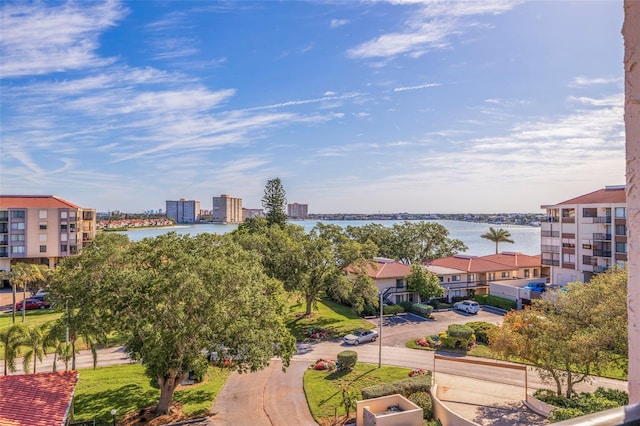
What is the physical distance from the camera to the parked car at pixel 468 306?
126 ft

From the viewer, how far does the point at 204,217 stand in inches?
7677

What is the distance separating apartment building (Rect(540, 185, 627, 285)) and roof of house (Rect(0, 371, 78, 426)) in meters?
39.2

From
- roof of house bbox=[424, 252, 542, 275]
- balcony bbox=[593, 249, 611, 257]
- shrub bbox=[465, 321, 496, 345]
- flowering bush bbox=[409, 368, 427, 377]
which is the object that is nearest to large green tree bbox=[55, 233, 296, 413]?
flowering bush bbox=[409, 368, 427, 377]

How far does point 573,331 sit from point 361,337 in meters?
14.9

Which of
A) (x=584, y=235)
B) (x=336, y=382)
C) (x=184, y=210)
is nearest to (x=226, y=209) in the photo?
(x=184, y=210)

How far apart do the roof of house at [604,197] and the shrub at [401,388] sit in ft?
90.4

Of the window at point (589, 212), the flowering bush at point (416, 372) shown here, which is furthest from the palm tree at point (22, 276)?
the window at point (589, 212)

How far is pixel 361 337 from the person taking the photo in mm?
30188

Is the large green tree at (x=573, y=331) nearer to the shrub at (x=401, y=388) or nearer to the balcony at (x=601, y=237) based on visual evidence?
the shrub at (x=401, y=388)

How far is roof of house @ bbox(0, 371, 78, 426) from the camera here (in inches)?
535

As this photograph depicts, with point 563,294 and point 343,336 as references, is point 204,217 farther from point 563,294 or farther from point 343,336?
point 563,294

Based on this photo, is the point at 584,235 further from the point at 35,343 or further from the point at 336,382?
the point at 35,343

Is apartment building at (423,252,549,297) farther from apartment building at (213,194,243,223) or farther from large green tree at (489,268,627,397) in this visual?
apartment building at (213,194,243,223)

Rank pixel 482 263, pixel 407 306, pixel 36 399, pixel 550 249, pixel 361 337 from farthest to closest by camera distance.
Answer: pixel 482 263 < pixel 550 249 < pixel 407 306 < pixel 361 337 < pixel 36 399
